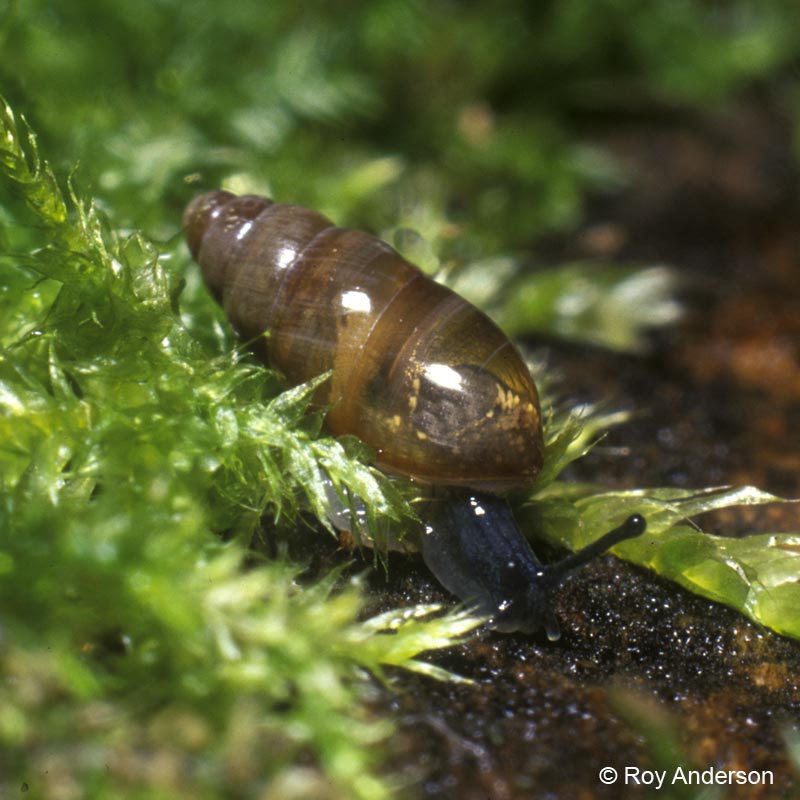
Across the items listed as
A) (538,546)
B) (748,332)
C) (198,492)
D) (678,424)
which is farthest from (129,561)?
(748,332)

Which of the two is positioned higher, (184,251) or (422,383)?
(184,251)

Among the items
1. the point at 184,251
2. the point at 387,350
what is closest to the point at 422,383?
the point at 387,350

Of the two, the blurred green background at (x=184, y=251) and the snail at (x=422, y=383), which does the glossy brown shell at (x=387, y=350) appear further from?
the blurred green background at (x=184, y=251)

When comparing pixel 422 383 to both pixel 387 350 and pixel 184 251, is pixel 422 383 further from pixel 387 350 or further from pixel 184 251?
pixel 184 251

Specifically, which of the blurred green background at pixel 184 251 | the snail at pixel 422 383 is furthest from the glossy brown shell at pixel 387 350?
the blurred green background at pixel 184 251

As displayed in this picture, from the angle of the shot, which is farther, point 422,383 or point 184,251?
point 184,251

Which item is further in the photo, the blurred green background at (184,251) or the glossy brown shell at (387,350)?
the glossy brown shell at (387,350)
